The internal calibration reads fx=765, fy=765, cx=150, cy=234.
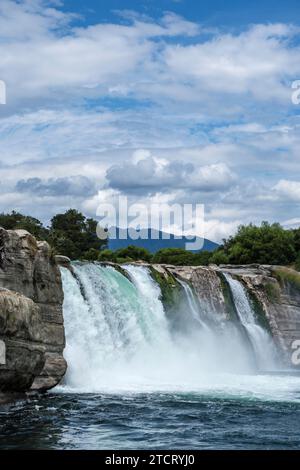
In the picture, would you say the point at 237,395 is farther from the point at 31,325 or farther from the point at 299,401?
the point at 31,325

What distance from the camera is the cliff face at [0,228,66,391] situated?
22458 millimetres

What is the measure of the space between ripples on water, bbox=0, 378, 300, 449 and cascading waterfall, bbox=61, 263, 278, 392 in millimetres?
3583

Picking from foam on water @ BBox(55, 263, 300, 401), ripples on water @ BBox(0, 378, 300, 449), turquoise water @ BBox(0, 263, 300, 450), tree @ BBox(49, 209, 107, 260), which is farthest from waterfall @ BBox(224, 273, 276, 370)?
tree @ BBox(49, 209, 107, 260)

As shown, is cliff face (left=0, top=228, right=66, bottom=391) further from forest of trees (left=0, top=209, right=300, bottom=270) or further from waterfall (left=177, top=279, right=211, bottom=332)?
forest of trees (left=0, top=209, right=300, bottom=270)

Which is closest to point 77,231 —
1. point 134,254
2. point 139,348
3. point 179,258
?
point 134,254

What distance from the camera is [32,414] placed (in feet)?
72.6

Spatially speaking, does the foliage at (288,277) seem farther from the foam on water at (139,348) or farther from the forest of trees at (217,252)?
the forest of trees at (217,252)

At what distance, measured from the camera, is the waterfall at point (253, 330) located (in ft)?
147

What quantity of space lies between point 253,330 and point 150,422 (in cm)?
2470

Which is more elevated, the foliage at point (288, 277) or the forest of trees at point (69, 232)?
the forest of trees at point (69, 232)

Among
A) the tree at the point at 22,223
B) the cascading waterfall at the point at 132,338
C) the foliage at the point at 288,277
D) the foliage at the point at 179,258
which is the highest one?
the tree at the point at 22,223

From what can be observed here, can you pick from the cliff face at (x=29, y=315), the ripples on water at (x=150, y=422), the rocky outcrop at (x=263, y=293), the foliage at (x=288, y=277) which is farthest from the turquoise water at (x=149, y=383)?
the foliage at (x=288, y=277)

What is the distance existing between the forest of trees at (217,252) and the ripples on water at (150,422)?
42831mm
